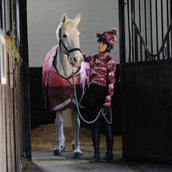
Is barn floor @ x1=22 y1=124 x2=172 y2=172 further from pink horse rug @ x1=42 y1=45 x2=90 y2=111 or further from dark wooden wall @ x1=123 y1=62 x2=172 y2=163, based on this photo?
pink horse rug @ x1=42 y1=45 x2=90 y2=111

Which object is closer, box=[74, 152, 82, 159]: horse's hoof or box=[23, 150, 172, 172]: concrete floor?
box=[23, 150, 172, 172]: concrete floor

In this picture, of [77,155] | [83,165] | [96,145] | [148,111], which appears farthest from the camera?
[77,155]

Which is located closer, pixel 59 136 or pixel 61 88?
pixel 61 88

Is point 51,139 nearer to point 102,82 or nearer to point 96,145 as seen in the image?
point 96,145

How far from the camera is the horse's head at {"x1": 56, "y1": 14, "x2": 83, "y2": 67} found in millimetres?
4453

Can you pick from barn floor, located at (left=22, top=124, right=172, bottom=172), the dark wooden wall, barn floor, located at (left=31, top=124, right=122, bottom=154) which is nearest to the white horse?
barn floor, located at (left=22, top=124, right=172, bottom=172)

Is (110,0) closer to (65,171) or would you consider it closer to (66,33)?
(66,33)

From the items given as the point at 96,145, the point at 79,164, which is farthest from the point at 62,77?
the point at 79,164

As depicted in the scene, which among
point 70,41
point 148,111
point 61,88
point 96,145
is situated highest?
point 70,41

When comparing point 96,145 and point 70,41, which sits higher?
point 70,41

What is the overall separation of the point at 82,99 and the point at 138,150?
0.90 meters

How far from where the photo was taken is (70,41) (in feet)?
15.1

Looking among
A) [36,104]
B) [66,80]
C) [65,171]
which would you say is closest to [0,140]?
[65,171]

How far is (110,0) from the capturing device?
284 inches
